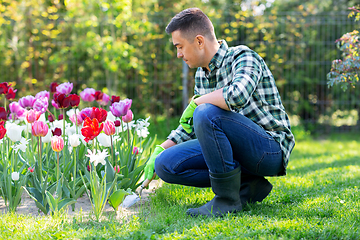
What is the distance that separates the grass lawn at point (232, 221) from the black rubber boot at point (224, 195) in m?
0.05

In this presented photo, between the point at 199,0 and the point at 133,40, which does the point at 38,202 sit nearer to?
the point at 133,40

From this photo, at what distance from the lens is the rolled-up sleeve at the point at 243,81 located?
1803mm

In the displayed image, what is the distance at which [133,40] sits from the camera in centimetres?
601

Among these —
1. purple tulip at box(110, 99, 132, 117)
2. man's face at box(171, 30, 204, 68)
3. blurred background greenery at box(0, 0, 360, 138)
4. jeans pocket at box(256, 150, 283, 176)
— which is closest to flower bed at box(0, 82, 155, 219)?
purple tulip at box(110, 99, 132, 117)

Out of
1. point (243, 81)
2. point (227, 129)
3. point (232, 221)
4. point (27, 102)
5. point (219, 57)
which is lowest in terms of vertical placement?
point (232, 221)

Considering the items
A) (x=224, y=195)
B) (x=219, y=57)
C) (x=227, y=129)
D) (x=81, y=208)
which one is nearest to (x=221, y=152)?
(x=227, y=129)

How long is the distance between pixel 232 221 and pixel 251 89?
26.6 inches

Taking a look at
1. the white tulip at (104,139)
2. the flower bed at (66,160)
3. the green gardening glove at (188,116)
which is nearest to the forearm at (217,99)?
the green gardening glove at (188,116)

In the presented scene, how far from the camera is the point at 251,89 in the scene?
1.85 metres

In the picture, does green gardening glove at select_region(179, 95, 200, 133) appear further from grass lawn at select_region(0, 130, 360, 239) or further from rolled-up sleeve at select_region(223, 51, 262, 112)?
grass lawn at select_region(0, 130, 360, 239)

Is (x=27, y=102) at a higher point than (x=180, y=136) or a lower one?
higher

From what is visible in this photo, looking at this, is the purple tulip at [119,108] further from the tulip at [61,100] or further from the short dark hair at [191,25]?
the short dark hair at [191,25]

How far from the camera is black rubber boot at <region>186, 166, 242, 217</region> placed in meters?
1.89

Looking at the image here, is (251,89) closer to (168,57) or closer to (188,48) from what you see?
(188,48)
